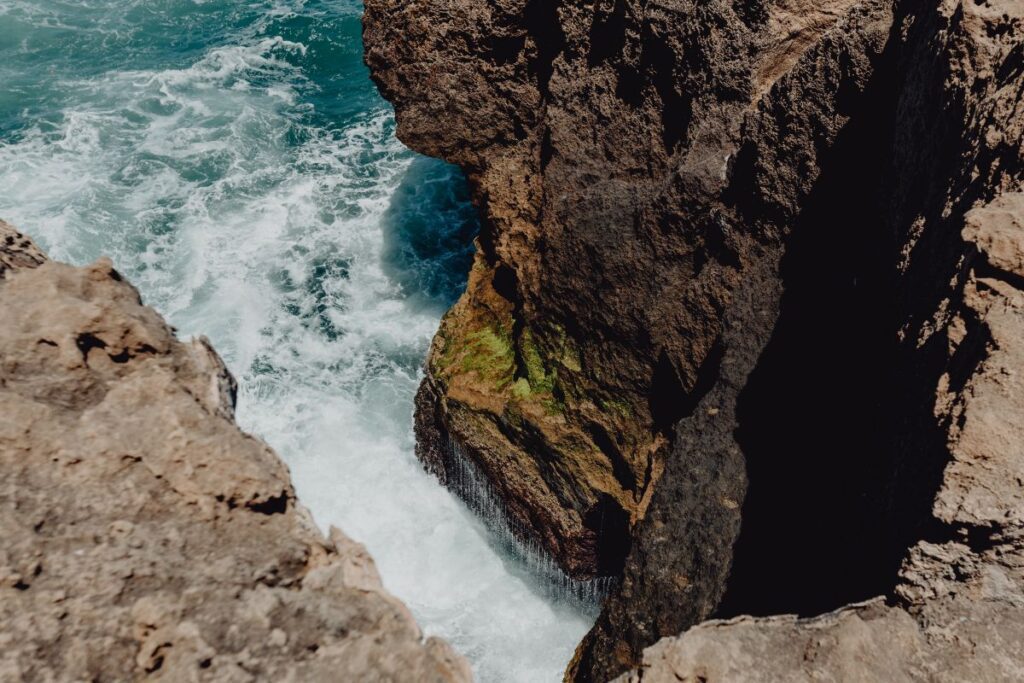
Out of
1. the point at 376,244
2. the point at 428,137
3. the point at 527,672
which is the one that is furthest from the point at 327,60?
the point at 527,672

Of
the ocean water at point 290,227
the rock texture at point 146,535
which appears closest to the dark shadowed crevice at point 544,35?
the ocean water at point 290,227

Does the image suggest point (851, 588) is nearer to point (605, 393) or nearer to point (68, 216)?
point (605, 393)

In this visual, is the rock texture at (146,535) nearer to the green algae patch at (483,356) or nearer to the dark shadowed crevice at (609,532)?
the dark shadowed crevice at (609,532)

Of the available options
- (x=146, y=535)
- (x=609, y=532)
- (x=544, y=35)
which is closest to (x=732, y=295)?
(x=609, y=532)

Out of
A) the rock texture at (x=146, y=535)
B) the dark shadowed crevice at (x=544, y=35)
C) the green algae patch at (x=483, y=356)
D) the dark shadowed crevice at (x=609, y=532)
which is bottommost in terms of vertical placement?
the dark shadowed crevice at (x=609, y=532)

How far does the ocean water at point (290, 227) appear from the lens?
13344 millimetres

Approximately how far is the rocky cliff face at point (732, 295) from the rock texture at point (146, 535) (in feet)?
7.39

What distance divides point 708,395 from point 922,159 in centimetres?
335

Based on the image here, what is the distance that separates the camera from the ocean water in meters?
13.3

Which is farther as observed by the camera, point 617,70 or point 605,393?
point 605,393

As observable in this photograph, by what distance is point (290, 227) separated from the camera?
63.8ft

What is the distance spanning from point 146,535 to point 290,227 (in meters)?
16.7

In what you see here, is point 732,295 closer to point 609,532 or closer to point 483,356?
point 609,532

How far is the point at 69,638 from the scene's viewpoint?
3.35 meters
